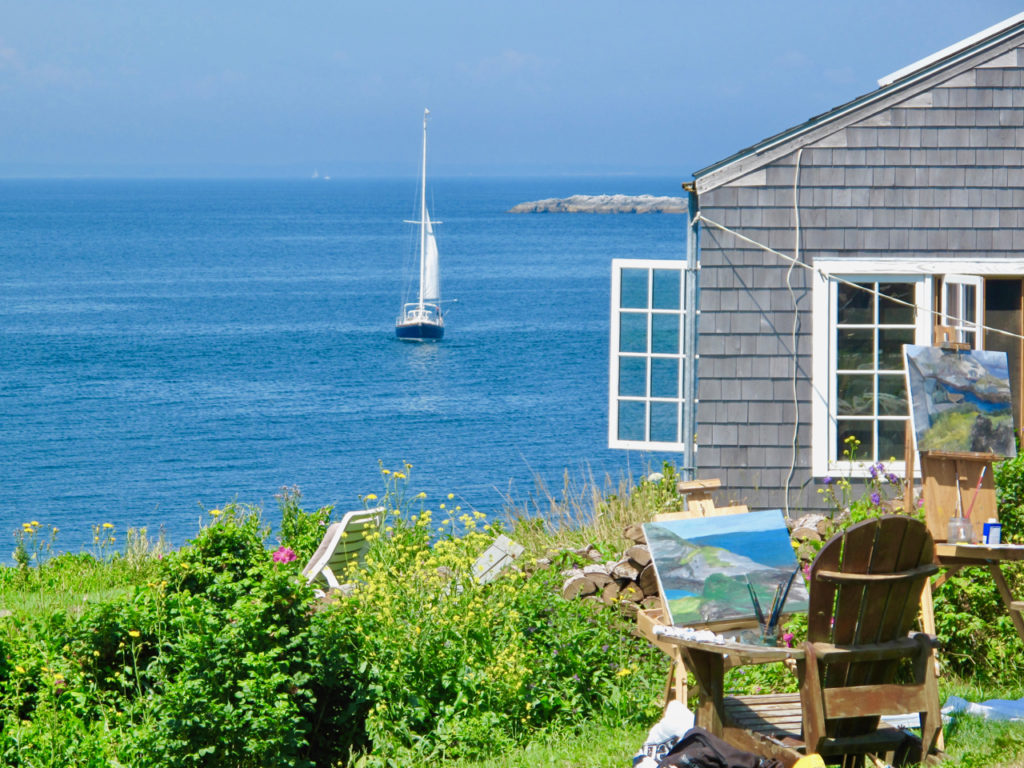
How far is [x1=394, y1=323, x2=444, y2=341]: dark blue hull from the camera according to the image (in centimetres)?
5028

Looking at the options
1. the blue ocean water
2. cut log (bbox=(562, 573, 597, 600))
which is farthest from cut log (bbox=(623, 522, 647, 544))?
the blue ocean water

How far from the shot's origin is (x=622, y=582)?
7281 mm

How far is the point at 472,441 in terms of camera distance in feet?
106

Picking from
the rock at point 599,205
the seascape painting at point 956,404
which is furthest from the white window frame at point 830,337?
the rock at point 599,205

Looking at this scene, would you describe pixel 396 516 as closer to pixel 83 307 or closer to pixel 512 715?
pixel 512 715

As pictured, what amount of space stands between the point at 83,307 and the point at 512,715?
192 ft

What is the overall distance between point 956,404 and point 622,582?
2.43 meters

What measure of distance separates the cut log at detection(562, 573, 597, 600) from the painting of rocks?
2145 millimetres

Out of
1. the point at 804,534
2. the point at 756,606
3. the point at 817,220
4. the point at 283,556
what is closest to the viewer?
the point at 756,606

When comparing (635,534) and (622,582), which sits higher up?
(635,534)

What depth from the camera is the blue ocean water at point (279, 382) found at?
90.4 ft

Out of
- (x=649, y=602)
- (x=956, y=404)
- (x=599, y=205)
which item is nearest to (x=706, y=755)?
(x=956, y=404)

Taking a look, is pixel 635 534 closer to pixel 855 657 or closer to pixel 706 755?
pixel 855 657

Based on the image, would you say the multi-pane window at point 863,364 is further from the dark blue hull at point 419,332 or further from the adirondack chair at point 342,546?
the dark blue hull at point 419,332
